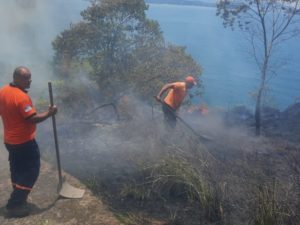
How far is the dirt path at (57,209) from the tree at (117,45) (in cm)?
691

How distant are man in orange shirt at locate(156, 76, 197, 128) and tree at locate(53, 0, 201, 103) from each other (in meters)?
4.30

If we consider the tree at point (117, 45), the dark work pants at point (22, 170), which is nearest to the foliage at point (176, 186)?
the dark work pants at point (22, 170)

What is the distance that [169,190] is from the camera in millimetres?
5605

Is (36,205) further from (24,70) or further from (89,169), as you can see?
(24,70)

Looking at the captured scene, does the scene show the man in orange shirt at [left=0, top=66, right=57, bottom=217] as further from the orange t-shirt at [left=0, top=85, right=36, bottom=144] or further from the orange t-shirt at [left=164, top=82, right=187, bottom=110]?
the orange t-shirt at [left=164, top=82, right=187, bottom=110]

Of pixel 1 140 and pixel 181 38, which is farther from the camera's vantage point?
pixel 181 38

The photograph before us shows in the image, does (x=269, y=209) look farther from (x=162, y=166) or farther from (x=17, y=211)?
(x=17, y=211)

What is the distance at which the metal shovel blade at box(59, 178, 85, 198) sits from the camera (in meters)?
5.61

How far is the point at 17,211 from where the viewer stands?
16.9ft

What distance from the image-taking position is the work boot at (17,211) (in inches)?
203

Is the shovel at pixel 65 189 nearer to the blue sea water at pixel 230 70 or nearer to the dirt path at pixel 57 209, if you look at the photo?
the dirt path at pixel 57 209

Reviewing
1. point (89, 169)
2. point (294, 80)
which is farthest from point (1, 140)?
point (294, 80)

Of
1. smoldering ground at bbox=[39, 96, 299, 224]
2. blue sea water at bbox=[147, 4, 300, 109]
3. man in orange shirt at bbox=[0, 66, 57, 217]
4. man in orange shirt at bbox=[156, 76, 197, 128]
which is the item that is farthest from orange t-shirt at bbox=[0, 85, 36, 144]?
blue sea water at bbox=[147, 4, 300, 109]

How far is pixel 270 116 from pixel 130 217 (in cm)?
1312
